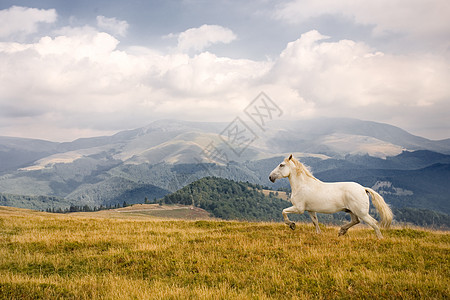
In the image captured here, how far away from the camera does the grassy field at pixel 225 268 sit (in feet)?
27.2

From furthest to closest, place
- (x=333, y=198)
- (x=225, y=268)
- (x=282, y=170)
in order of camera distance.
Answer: (x=282, y=170) < (x=333, y=198) < (x=225, y=268)

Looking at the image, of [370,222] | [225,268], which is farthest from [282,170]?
[225,268]

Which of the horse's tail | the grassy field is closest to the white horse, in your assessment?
the horse's tail

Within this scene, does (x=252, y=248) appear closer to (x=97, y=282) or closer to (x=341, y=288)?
(x=341, y=288)

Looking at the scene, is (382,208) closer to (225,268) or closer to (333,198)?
(333,198)

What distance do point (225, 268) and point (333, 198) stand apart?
22.9 feet

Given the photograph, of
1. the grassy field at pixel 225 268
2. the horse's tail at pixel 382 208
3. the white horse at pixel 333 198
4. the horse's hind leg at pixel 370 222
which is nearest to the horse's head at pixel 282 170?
the white horse at pixel 333 198

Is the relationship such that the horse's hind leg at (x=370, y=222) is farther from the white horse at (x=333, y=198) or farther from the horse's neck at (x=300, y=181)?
the horse's neck at (x=300, y=181)

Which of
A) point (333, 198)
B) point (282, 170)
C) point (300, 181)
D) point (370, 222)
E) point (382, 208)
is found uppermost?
→ point (282, 170)

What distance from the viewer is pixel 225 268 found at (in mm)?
10344

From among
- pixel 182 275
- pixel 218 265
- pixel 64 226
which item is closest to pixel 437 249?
pixel 218 265

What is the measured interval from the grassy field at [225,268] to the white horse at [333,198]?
1.29 meters

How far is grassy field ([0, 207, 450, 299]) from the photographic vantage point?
8289mm

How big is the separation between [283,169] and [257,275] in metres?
7.84
